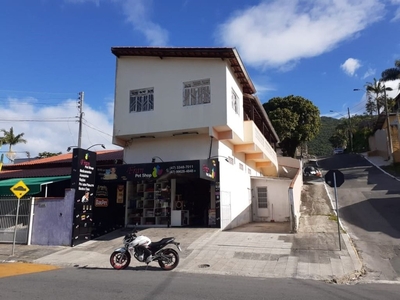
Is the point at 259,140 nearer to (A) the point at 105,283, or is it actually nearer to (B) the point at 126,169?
(B) the point at 126,169

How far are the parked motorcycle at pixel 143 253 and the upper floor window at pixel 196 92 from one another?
27.4 feet

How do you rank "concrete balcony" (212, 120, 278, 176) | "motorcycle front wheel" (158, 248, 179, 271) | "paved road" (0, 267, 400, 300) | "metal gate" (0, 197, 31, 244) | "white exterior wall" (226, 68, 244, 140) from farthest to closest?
"concrete balcony" (212, 120, 278, 176)
"white exterior wall" (226, 68, 244, 140)
"metal gate" (0, 197, 31, 244)
"motorcycle front wheel" (158, 248, 179, 271)
"paved road" (0, 267, 400, 300)

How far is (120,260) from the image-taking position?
1004 centimetres

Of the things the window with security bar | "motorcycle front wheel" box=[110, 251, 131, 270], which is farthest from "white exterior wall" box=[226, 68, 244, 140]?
"motorcycle front wheel" box=[110, 251, 131, 270]

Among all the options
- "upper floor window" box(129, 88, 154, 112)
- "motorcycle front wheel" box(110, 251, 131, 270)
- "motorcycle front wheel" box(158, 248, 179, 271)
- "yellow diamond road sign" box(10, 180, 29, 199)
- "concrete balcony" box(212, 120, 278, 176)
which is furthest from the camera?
"upper floor window" box(129, 88, 154, 112)

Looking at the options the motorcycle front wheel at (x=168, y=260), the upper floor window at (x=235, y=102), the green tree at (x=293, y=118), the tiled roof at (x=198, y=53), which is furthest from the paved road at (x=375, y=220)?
the green tree at (x=293, y=118)

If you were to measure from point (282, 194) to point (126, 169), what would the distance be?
10.2m

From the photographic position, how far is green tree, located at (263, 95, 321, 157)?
37.9m

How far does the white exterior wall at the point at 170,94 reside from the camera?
16125mm

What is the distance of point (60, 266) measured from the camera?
10.9 m

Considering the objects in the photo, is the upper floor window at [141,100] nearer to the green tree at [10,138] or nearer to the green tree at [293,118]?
the green tree at [293,118]

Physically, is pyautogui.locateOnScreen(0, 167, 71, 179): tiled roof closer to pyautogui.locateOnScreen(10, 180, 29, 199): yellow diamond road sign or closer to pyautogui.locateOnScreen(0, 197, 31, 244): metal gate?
pyautogui.locateOnScreen(0, 197, 31, 244): metal gate

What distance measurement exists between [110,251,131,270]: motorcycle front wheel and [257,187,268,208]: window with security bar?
1315 centimetres

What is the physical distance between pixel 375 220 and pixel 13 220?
16668 millimetres
